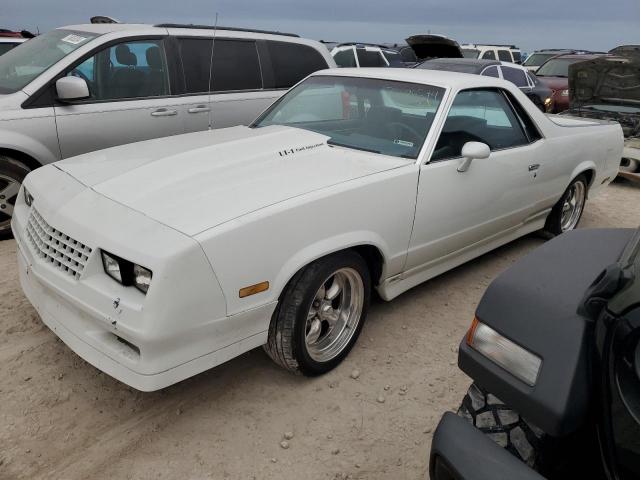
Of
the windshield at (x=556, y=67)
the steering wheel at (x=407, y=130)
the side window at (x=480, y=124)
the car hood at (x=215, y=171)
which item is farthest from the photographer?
the windshield at (x=556, y=67)

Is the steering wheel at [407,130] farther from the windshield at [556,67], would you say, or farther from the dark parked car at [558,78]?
the windshield at [556,67]

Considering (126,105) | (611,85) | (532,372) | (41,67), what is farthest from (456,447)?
(611,85)

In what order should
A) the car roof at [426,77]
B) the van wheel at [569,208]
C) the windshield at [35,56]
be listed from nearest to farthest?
the car roof at [426,77], the windshield at [35,56], the van wheel at [569,208]

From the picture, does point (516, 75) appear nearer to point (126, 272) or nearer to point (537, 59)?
point (537, 59)

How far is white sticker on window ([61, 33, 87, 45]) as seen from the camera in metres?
4.58

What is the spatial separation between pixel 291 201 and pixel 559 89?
11.5 m

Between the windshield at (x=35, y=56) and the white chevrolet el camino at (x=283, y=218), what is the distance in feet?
5.84

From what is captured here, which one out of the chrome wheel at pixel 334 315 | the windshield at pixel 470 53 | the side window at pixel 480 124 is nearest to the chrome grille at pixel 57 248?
the chrome wheel at pixel 334 315

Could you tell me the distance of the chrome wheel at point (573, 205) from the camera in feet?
16.0

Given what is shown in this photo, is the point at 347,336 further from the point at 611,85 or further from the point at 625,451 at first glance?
the point at 611,85

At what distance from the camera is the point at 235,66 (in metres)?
5.48

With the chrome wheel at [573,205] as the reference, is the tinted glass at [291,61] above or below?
above

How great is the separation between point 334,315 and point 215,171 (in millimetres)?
1023

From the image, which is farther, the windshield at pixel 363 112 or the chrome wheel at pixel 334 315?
the windshield at pixel 363 112
